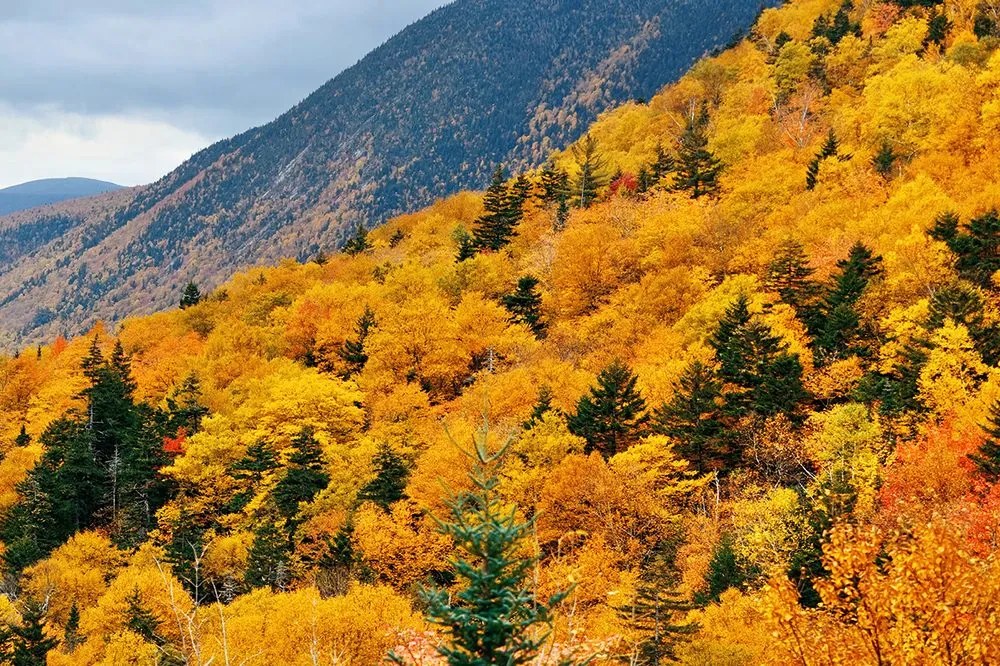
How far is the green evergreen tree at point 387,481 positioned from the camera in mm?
52781

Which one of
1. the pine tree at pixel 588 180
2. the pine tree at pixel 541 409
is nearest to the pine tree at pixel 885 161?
the pine tree at pixel 588 180

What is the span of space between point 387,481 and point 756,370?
86.3 ft

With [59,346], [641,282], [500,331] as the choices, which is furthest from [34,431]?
Answer: [641,282]

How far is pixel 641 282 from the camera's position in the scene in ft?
249

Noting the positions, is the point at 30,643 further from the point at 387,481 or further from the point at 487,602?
the point at 487,602

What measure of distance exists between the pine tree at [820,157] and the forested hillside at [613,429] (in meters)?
0.33

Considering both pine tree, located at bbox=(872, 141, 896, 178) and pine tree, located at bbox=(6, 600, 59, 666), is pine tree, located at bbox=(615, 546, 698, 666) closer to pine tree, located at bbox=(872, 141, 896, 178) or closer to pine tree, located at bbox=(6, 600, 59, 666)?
pine tree, located at bbox=(6, 600, 59, 666)

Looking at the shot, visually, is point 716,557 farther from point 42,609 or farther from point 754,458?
point 42,609

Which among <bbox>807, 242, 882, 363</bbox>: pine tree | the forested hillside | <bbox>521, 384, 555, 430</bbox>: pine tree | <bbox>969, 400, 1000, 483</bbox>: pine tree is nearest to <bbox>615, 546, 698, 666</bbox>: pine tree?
the forested hillside

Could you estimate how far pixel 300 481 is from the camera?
5969 cm

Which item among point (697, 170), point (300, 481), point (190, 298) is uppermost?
point (697, 170)

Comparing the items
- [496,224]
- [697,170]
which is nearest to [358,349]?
[496,224]

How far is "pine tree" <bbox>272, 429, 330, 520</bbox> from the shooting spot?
194 ft

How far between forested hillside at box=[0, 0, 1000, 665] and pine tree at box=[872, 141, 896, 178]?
1.73ft
